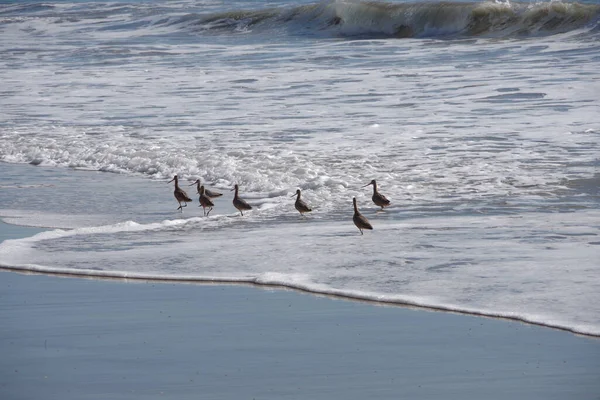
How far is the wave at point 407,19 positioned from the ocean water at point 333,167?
1.27 meters

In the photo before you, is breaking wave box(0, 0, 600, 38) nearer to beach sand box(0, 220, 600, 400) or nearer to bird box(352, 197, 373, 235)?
bird box(352, 197, 373, 235)

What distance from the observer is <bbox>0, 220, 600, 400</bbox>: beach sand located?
5.05m

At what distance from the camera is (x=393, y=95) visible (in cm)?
1831

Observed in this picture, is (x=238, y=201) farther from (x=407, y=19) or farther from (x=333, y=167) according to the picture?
(x=407, y=19)

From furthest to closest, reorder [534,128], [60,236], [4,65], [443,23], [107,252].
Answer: [443,23], [4,65], [534,128], [60,236], [107,252]

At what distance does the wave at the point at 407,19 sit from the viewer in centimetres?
3056

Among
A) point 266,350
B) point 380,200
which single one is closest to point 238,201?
point 380,200

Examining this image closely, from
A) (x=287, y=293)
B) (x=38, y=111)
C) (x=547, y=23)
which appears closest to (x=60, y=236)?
(x=287, y=293)

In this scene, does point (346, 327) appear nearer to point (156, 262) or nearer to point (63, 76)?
point (156, 262)

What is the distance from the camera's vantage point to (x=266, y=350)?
222 inches

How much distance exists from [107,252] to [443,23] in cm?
2643

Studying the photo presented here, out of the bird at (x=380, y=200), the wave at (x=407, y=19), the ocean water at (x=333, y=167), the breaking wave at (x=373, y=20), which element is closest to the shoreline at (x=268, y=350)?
the ocean water at (x=333, y=167)

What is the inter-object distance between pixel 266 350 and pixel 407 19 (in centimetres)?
2981

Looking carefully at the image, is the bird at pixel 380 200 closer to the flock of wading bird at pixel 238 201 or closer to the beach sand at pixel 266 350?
the flock of wading bird at pixel 238 201
